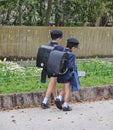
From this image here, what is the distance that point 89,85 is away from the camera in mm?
9742

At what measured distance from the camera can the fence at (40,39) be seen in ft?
58.5

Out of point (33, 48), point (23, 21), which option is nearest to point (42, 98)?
point (33, 48)

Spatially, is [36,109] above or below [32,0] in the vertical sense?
below

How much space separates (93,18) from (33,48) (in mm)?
4382

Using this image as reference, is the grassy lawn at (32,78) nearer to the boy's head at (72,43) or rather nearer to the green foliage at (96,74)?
the green foliage at (96,74)

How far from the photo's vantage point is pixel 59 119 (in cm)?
777

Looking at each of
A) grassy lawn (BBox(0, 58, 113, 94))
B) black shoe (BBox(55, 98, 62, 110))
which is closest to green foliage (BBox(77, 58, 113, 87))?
grassy lawn (BBox(0, 58, 113, 94))


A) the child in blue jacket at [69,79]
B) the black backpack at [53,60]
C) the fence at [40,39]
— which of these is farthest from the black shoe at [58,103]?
the fence at [40,39]

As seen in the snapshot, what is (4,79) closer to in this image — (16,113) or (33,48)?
(16,113)

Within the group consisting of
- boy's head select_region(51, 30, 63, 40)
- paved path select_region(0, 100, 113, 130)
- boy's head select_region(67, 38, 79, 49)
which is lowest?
paved path select_region(0, 100, 113, 130)

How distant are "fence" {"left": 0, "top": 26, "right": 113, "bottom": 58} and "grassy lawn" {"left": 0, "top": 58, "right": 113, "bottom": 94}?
6568 millimetres

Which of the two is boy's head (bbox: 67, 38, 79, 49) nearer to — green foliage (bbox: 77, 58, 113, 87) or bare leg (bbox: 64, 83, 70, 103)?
bare leg (bbox: 64, 83, 70, 103)

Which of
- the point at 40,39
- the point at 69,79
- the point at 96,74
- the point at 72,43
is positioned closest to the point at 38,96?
the point at 69,79

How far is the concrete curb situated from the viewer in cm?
846
